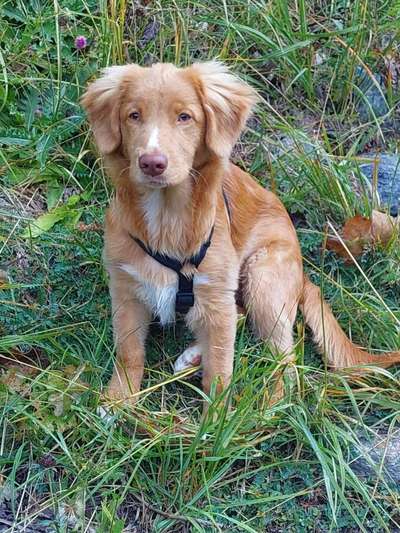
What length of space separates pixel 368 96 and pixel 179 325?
79.6 inches

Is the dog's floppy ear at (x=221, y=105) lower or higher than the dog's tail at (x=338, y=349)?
higher

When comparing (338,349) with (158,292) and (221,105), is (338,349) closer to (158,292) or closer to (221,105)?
(158,292)

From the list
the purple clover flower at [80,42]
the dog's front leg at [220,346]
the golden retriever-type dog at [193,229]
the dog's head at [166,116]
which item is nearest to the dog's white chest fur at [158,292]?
the golden retriever-type dog at [193,229]

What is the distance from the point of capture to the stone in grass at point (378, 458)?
10.7 ft

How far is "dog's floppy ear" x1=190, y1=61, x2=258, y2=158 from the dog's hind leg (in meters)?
0.69

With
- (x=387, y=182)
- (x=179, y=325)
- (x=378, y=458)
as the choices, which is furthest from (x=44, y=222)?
(x=378, y=458)

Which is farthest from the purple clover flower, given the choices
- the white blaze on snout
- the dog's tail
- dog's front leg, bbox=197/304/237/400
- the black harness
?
the dog's tail

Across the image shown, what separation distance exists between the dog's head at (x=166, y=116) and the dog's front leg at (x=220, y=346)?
657mm

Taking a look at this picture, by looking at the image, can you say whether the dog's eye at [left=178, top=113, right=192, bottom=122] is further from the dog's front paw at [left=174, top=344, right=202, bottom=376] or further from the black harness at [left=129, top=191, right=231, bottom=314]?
the dog's front paw at [left=174, top=344, right=202, bottom=376]

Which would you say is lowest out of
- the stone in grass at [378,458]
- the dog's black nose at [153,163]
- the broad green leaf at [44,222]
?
the stone in grass at [378,458]

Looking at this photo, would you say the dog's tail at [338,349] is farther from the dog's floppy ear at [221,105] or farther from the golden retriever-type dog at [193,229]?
the dog's floppy ear at [221,105]

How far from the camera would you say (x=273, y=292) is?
3.62 metres

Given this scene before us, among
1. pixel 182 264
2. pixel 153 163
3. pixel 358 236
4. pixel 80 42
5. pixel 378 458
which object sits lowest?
pixel 378 458

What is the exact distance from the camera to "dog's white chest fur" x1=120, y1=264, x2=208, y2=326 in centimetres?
335
